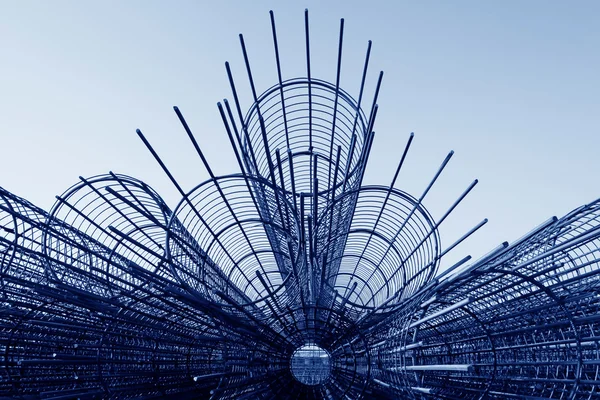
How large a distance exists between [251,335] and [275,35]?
6.28 ft

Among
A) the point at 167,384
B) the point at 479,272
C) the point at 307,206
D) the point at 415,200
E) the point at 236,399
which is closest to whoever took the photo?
the point at 479,272

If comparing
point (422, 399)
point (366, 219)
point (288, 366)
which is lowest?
point (422, 399)

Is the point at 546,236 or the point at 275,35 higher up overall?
the point at 275,35

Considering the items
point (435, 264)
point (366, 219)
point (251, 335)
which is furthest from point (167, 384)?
point (435, 264)

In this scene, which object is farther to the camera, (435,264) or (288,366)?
(288,366)

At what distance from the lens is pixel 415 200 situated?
10.8 feet

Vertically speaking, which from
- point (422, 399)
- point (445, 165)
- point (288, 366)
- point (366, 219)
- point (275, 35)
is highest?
point (275, 35)

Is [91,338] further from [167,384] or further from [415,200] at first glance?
[415,200]

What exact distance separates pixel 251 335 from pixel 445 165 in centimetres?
169

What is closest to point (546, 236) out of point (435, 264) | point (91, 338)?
point (435, 264)

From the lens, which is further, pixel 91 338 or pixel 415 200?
pixel 91 338

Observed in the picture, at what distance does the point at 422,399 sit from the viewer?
2.59m

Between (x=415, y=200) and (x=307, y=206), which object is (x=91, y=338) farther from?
(x=415, y=200)

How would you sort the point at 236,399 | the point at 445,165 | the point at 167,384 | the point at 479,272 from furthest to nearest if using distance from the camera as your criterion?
1. the point at 167,384
2. the point at 236,399
3. the point at 445,165
4. the point at 479,272
